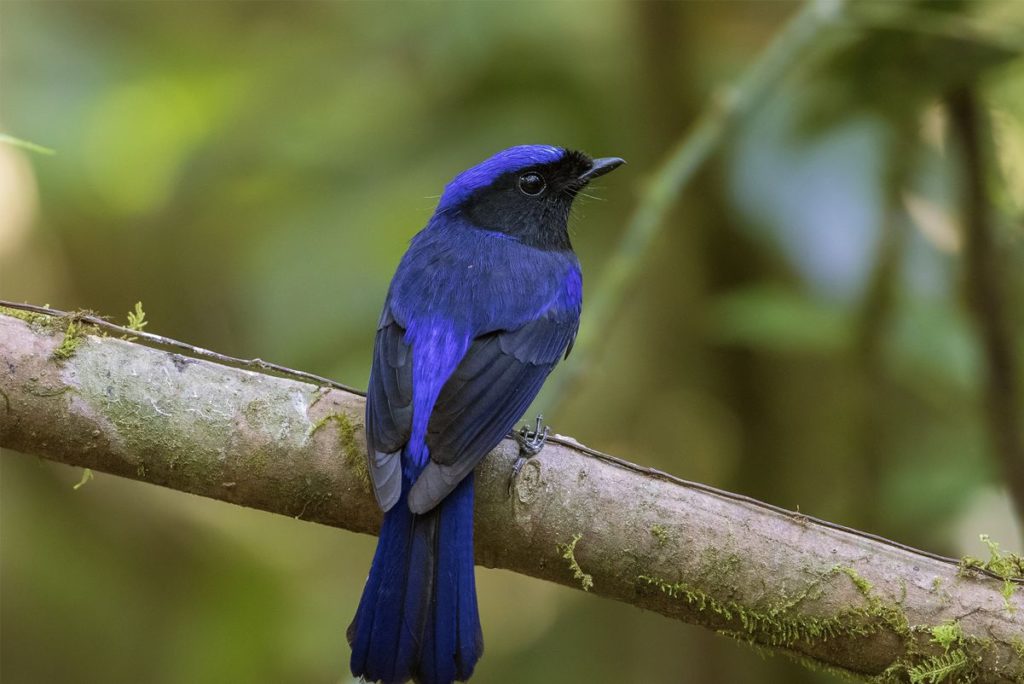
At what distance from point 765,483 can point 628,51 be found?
175 centimetres

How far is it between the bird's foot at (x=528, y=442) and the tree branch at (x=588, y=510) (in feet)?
0.12

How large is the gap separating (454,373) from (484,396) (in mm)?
103

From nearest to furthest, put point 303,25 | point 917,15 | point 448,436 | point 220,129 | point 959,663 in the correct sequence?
1. point 959,663
2. point 448,436
3. point 917,15
4. point 220,129
5. point 303,25

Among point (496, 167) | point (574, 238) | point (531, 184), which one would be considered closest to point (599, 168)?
point (531, 184)

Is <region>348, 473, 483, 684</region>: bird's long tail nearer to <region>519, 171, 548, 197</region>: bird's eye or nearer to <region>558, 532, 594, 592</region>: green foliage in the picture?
<region>558, 532, 594, 592</region>: green foliage

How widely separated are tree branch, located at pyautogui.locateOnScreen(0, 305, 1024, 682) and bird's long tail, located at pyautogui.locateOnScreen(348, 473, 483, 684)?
13 cm

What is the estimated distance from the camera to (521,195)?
A: 11.6 ft

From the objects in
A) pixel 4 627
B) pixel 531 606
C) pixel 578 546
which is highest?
pixel 531 606

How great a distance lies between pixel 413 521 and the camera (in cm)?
246

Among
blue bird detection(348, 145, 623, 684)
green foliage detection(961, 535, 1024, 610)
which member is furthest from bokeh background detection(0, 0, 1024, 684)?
green foliage detection(961, 535, 1024, 610)

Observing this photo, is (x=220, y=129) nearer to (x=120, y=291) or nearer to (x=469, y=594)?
(x=120, y=291)

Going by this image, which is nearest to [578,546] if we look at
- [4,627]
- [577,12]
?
[577,12]

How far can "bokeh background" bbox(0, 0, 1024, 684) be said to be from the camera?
12.7ft

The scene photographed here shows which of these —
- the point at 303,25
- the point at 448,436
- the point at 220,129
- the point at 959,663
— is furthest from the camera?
the point at 303,25
